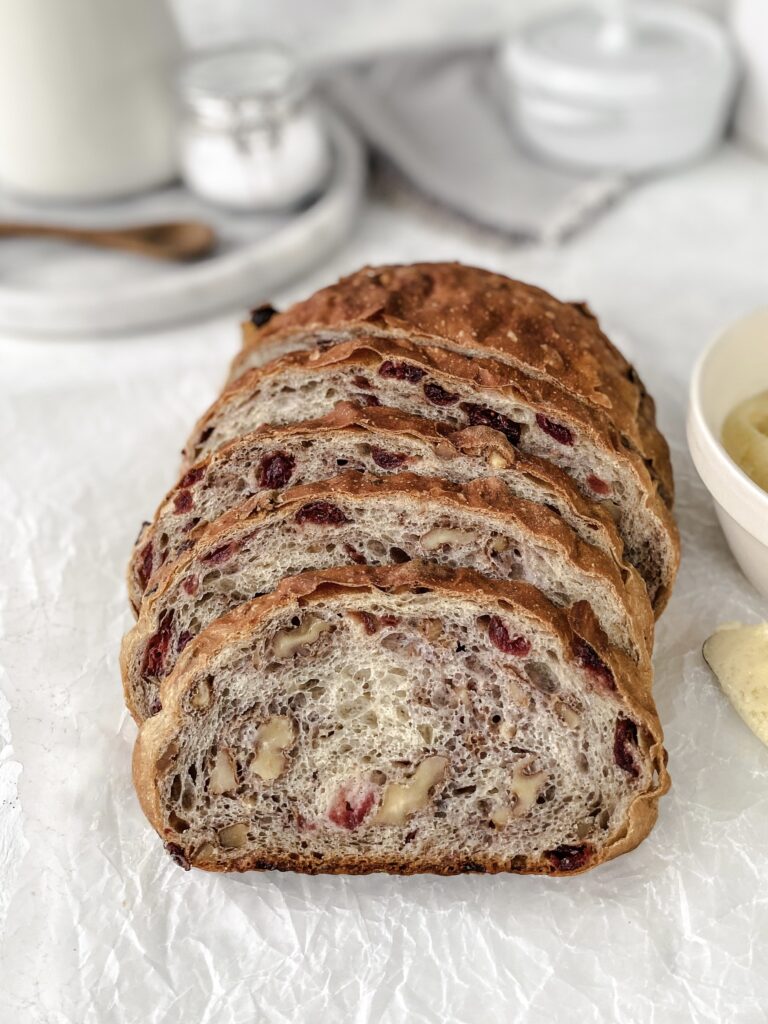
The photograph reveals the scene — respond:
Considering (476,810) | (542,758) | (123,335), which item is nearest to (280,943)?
(476,810)

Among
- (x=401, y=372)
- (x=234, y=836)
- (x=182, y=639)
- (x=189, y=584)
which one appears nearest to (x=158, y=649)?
(x=182, y=639)

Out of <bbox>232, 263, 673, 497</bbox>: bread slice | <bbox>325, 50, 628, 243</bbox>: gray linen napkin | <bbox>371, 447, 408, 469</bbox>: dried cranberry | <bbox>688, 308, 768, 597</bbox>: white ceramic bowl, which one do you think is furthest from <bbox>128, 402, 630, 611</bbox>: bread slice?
<bbox>325, 50, 628, 243</bbox>: gray linen napkin

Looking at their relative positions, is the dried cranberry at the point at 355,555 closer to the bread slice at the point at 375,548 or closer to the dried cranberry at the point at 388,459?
the bread slice at the point at 375,548

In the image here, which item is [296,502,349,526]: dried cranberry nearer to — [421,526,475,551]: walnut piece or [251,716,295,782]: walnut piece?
[421,526,475,551]: walnut piece

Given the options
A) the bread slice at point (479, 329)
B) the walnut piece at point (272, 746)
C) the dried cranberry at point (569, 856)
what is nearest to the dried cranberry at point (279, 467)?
the bread slice at point (479, 329)

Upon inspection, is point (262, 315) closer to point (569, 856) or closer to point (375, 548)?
point (375, 548)

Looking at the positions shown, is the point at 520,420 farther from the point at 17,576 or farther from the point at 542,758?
the point at 17,576
